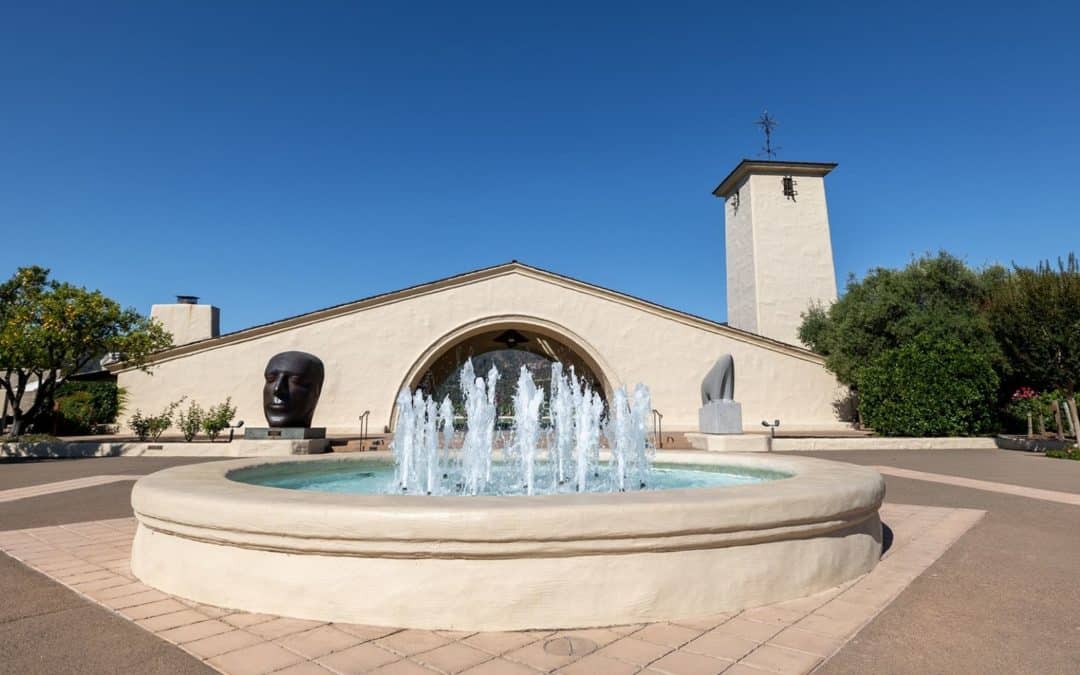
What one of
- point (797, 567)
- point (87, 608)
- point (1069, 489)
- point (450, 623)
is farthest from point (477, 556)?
point (1069, 489)

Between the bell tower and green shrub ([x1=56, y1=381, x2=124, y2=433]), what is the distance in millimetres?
28464

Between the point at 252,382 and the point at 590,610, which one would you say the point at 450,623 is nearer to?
the point at 590,610

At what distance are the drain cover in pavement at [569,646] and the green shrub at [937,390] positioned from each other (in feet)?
62.4

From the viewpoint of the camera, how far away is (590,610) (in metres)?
3.25

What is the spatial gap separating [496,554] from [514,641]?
45 centimetres

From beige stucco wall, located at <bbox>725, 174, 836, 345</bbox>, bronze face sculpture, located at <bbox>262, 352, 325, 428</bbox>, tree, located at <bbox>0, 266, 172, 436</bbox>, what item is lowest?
bronze face sculpture, located at <bbox>262, 352, 325, 428</bbox>

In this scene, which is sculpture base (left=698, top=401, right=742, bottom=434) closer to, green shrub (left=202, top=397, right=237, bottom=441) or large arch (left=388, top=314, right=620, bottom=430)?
large arch (left=388, top=314, right=620, bottom=430)

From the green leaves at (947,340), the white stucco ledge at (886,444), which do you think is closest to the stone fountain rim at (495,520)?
the white stucco ledge at (886,444)

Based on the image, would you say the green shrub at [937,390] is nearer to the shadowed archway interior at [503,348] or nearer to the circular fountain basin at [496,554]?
the shadowed archway interior at [503,348]

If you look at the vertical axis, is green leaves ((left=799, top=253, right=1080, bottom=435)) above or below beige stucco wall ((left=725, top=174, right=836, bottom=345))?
below

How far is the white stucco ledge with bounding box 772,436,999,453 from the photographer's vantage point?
1686cm

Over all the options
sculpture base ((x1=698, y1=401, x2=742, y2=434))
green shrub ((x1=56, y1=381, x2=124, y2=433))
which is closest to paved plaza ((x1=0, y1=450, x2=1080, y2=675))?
sculpture base ((x1=698, y1=401, x2=742, y2=434))

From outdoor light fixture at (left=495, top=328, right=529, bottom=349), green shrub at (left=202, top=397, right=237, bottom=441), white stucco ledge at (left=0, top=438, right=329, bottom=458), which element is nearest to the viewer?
white stucco ledge at (left=0, top=438, right=329, bottom=458)

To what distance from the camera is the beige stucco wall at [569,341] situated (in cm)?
2200
